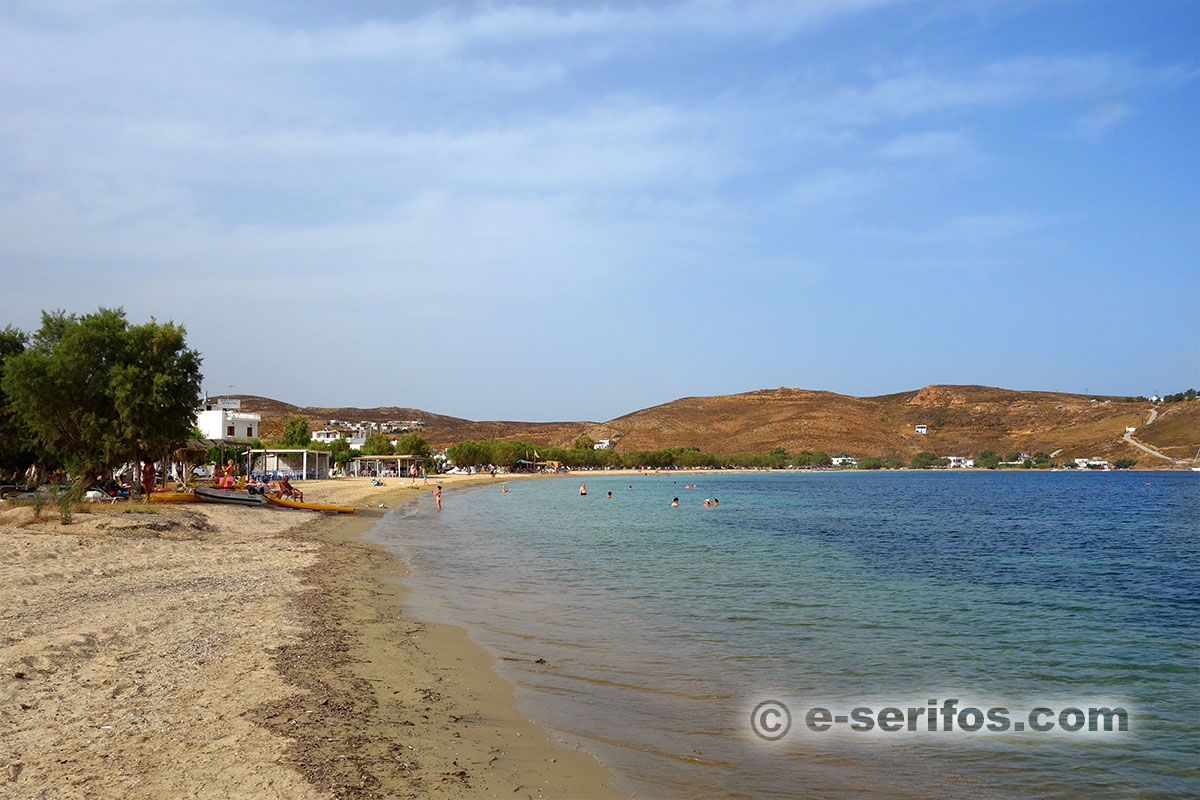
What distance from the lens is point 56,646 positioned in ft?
28.8

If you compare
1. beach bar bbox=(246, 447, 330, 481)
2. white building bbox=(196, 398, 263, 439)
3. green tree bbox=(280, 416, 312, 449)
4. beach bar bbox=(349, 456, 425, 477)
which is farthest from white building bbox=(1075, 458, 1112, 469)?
white building bbox=(196, 398, 263, 439)

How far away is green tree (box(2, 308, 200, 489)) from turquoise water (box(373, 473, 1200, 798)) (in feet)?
31.6

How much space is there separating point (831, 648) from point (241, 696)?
8.34 meters

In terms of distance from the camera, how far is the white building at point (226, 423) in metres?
73.6

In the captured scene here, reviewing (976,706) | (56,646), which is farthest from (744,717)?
(56,646)

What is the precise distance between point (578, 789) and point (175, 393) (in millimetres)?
29160

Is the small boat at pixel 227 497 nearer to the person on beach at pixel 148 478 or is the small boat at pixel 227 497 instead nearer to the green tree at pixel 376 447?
the person on beach at pixel 148 478

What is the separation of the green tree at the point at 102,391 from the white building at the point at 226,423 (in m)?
39.9

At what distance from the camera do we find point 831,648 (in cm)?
1218

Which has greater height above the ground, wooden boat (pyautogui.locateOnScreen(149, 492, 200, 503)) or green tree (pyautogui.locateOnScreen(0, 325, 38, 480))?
green tree (pyautogui.locateOnScreen(0, 325, 38, 480))

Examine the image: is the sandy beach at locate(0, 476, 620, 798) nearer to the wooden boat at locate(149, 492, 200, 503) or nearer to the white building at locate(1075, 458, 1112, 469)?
the wooden boat at locate(149, 492, 200, 503)

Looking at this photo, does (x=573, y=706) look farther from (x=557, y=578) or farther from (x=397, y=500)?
(x=397, y=500)

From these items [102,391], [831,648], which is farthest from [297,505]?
[831,648]

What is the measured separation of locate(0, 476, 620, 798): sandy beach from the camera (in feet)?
18.7
